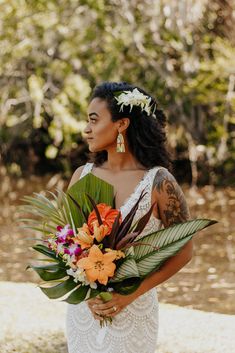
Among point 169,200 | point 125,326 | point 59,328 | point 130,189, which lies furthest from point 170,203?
point 59,328

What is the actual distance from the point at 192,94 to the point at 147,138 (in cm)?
1510

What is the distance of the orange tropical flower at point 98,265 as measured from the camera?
3.21 metres

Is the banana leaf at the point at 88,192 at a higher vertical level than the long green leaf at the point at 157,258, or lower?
higher

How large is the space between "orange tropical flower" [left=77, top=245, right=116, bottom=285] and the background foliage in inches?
530

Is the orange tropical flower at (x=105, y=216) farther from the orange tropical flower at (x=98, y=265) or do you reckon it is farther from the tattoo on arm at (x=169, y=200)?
the tattoo on arm at (x=169, y=200)

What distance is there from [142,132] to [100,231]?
0.58 m

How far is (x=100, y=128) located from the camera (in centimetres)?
356

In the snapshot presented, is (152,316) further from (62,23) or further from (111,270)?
(62,23)

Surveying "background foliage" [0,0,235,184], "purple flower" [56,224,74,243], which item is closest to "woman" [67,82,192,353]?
"purple flower" [56,224,74,243]

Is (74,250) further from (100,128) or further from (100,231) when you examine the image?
(100,128)

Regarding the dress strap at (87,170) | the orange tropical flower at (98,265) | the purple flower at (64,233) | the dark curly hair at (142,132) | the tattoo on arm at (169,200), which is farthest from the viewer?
the dress strap at (87,170)

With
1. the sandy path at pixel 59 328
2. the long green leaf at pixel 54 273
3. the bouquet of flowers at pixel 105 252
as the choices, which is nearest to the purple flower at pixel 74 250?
the bouquet of flowers at pixel 105 252

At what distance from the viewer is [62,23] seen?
17625mm

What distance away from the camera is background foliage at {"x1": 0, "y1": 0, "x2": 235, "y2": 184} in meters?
17.3
